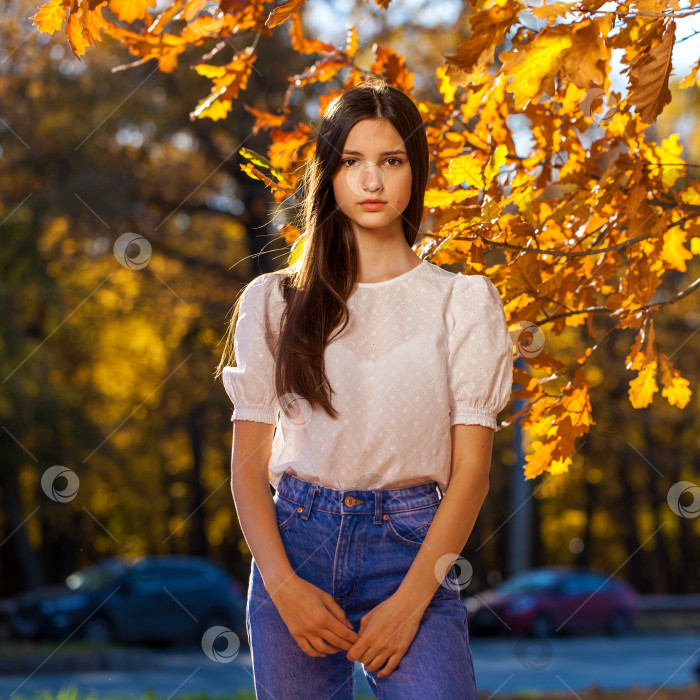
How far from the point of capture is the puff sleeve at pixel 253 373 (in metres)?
2.02

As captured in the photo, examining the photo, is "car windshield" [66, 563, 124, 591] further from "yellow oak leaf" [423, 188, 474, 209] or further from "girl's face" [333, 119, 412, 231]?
"girl's face" [333, 119, 412, 231]

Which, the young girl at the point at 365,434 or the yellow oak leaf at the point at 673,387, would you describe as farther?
the yellow oak leaf at the point at 673,387

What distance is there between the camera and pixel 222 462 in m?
26.7

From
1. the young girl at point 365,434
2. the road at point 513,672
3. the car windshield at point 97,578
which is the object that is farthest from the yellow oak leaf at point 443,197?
the car windshield at point 97,578

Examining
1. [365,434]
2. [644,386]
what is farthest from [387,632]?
[644,386]

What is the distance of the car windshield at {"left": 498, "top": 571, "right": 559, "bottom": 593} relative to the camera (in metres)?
17.4

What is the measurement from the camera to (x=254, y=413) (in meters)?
2.02

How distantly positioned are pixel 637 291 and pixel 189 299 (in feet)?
43.0

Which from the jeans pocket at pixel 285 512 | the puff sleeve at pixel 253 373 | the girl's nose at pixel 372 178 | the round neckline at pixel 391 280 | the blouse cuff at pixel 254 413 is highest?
A: the girl's nose at pixel 372 178

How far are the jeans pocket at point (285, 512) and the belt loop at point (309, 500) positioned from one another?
18 mm

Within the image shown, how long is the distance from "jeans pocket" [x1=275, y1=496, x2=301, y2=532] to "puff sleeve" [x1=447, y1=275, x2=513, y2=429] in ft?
1.15

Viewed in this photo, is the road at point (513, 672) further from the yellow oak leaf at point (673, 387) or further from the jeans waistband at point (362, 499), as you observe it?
the jeans waistband at point (362, 499)

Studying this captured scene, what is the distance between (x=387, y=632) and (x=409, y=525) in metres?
0.21

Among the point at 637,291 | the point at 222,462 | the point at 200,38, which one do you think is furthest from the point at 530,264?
the point at 222,462
